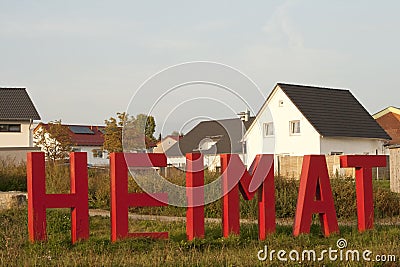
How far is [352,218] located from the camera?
16.3m

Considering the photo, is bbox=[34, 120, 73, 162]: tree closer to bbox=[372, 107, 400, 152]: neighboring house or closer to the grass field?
bbox=[372, 107, 400, 152]: neighboring house

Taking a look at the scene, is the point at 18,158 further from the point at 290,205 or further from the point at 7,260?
the point at 7,260

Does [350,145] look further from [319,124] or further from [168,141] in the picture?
[168,141]

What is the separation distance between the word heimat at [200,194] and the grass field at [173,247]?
0.72ft

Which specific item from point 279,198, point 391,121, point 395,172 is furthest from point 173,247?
point 391,121

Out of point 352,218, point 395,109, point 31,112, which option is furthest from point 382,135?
point 352,218

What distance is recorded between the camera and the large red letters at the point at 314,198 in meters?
11.3

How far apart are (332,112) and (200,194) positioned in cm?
3619

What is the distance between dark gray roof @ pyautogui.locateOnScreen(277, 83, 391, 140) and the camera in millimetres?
43969

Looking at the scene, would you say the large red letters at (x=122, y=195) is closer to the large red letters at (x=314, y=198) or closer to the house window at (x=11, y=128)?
the large red letters at (x=314, y=198)

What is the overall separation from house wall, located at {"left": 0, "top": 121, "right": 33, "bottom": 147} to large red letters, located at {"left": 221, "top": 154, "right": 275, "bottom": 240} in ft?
111

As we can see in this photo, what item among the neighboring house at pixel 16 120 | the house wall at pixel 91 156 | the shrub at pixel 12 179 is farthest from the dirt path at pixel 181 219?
the house wall at pixel 91 156

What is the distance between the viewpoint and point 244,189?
11227 mm

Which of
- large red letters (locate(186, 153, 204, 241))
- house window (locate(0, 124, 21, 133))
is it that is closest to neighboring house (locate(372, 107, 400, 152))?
house window (locate(0, 124, 21, 133))
